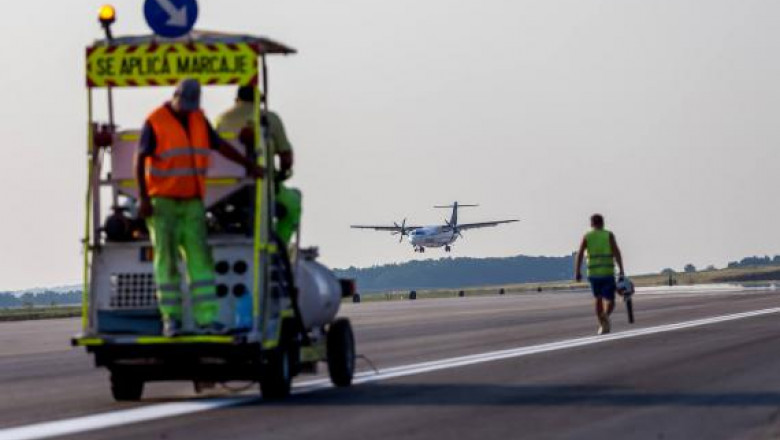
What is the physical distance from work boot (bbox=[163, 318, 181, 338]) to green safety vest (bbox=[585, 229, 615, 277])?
14.6 m

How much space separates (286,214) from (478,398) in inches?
88.0

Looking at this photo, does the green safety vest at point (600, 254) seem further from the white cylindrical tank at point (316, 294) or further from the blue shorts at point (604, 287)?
the white cylindrical tank at point (316, 294)

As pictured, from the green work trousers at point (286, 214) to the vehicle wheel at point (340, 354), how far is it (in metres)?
1.27

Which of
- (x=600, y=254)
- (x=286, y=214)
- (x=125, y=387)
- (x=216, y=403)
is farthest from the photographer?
(x=600, y=254)

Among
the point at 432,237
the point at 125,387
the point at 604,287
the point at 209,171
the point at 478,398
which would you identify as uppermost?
the point at 432,237

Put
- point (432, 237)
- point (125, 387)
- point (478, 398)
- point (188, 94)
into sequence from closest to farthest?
point (188, 94) < point (478, 398) < point (125, 387) < point (432, 237)

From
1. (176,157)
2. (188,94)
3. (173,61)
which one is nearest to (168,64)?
(173,61)

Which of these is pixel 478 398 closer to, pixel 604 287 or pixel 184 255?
pixel 184 255

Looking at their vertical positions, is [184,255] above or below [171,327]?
above

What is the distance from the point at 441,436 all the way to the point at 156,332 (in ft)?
11.7

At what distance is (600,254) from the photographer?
26891 millimetres

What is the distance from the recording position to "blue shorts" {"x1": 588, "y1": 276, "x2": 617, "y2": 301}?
2688cm

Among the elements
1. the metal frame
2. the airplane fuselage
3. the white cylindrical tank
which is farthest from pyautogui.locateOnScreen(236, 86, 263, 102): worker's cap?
the airplane fuselage

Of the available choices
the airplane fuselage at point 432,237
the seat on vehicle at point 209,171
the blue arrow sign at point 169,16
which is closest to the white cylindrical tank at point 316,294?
the seat on vehicle at point 209,171
